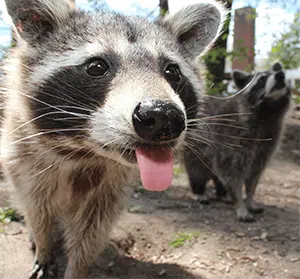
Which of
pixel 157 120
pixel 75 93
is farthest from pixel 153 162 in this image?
pixel 75 93

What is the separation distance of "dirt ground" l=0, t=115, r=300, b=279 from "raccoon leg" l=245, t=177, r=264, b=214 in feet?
0.32

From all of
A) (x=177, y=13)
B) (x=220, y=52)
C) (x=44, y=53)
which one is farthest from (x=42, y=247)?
(x=220, y=52)

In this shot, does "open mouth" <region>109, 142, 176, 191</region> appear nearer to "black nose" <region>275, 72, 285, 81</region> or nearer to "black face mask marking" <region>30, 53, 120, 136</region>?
"black face mask marking" <region>30, 53, 120, 136</region>

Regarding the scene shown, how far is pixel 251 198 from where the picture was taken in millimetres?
4594

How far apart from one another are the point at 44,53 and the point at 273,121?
3.10m

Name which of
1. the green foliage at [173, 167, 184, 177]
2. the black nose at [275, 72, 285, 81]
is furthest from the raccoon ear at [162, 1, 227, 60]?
the green foliage at [173, 167, 184, 177]

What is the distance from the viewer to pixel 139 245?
144 inches

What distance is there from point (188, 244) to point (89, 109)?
194 centimetres

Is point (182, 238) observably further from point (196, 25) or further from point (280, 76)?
point (280, 76)

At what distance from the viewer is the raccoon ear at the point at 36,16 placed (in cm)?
229

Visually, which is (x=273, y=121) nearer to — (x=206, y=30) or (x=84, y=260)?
(x=206, y=30)

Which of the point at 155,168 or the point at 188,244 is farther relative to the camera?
the point at 188,244

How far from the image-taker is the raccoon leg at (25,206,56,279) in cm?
283

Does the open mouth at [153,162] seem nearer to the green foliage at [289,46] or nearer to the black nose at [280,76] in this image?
the black nose at [280,76]
